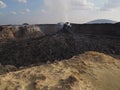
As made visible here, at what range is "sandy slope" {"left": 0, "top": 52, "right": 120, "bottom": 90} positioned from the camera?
710cm

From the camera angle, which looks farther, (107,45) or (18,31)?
(18,31)

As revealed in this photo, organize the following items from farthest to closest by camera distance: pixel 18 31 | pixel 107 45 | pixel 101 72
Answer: pixel 18 31 → pixel 107 45 → pixel 101 72

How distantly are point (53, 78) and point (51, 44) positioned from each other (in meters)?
12.4

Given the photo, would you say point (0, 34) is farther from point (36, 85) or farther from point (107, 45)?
point (36, 85)

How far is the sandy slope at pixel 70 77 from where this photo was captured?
7.10 meters

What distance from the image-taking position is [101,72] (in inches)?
316

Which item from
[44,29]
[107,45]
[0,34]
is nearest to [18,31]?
[0,34]

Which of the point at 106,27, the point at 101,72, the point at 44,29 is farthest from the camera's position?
the point at 44,29

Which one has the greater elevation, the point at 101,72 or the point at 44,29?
the point at 101,72

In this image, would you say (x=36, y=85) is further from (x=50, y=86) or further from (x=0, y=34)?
(x=0, y=34)

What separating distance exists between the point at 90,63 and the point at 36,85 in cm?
243

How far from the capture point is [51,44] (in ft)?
65.0

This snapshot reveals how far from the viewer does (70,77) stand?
24.0ft

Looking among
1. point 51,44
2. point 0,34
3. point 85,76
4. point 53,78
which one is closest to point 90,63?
point 85,76
